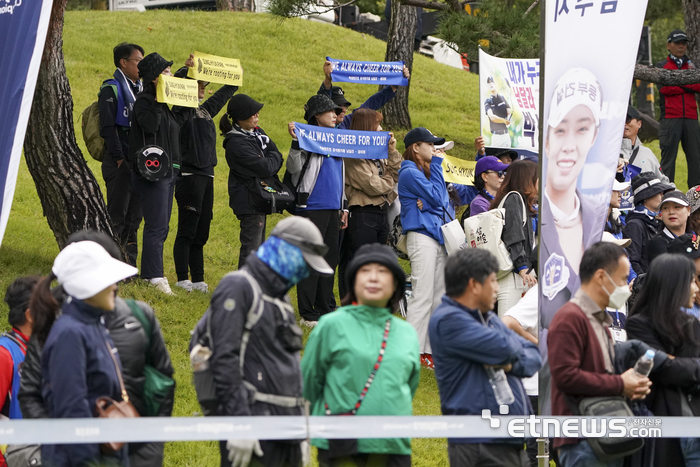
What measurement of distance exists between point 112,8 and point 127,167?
2058cm

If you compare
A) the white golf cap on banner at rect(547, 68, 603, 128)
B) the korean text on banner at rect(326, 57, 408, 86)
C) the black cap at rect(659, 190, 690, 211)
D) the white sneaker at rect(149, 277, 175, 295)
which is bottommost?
the white sneaker at rect(149, 277, 175, 295)

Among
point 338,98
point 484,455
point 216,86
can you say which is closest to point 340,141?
point 338,98

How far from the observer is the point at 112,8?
27.4 meters

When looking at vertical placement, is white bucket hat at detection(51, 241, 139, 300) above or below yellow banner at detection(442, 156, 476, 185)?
above

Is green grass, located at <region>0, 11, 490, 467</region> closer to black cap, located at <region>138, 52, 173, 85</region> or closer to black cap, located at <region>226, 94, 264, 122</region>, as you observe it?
black cap, located at <region>226, 94, 264, 122</region>

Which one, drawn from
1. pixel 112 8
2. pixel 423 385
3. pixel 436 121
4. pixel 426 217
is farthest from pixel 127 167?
pixel 112 8

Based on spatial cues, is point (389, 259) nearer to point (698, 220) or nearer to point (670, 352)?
point (670, 352)

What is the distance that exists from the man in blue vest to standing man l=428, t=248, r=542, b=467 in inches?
81.5

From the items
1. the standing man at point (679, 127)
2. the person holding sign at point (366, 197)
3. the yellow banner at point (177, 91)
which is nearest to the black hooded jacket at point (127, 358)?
the yellow banner at point (177, 91)

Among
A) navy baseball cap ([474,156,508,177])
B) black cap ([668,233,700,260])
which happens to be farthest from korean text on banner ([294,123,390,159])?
black cap ([668,233,700,260])

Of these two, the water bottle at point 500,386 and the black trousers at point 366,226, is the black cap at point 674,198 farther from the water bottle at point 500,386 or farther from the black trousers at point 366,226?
A: the water bottle at point 500,386

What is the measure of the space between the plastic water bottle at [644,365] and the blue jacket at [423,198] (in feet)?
11.7

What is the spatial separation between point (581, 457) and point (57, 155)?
5617mm

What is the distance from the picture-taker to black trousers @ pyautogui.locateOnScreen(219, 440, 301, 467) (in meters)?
3.94
